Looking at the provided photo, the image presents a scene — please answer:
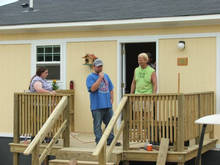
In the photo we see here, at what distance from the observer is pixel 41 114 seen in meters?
9.49

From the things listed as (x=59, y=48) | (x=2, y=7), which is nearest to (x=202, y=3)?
(x=59, y=48)

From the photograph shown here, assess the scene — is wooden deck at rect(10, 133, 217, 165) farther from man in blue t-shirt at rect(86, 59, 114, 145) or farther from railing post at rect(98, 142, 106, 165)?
railing post at rect(98, 142, 106, 165)

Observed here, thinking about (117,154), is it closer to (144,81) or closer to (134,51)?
(144,81)

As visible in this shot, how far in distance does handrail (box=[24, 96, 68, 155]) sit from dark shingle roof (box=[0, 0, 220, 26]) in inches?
106

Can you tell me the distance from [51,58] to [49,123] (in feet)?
11.6

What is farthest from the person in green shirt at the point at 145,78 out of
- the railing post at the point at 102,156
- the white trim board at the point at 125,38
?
the railing post at the point at 102,156

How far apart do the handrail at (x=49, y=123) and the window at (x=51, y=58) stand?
107 inches

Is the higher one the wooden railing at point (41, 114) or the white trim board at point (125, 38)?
the white trim board at point (125, 38)

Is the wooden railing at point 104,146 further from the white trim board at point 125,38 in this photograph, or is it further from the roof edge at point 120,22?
the white trim board at point 125,38

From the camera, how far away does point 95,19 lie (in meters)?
11.0

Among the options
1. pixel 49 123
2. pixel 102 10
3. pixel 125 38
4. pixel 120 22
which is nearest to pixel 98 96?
pixel 49 123

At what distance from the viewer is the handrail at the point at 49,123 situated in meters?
8.02

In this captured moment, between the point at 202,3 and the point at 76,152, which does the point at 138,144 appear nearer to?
the point at 76,152

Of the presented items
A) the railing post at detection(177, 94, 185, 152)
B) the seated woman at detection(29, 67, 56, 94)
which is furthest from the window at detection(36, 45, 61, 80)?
the railing post at detection(177, 94, 185, 152)
